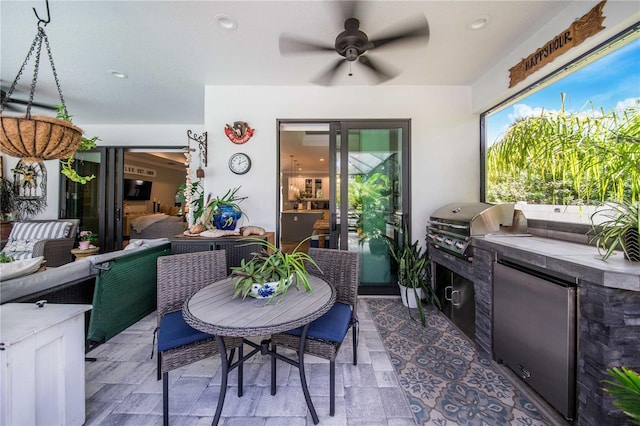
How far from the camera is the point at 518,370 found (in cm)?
165

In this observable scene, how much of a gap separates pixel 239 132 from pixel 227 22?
133 cm

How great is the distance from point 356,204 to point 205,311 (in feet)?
8.19

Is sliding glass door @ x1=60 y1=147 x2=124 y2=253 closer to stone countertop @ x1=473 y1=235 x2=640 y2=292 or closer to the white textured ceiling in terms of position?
the white textured ceiling

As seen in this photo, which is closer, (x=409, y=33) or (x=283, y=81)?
(x=409, y=33)

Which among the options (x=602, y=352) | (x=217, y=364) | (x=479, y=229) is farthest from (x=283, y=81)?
(x=602, y=352)

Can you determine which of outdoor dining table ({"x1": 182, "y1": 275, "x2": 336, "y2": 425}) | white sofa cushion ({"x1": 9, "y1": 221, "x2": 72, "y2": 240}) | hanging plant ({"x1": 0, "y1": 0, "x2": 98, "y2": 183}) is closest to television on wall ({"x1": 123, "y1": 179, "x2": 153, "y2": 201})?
white sofa cushion ({"x1": 9, "y1": 221, "x2": 72, "y2": 240})

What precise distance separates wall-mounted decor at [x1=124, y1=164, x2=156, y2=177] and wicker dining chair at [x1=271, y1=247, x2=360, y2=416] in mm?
7434

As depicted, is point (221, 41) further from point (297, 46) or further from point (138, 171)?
point (138, 171)

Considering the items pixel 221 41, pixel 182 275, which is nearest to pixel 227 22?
pixel 221 41

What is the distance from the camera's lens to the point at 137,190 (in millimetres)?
7133

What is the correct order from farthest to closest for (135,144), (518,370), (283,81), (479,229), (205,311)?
(135,144) < (283,81) < (479,229) < (518,370) < (205,311)

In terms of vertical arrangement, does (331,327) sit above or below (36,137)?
below

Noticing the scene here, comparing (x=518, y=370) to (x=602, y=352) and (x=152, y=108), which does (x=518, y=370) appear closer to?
(x=602, y=352)

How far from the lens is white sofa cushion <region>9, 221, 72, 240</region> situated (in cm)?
391
